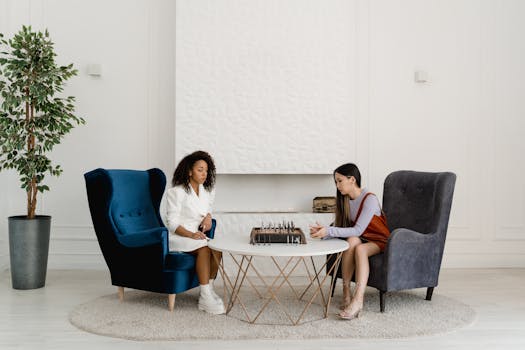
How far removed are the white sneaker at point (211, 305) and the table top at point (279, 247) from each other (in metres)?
0.40

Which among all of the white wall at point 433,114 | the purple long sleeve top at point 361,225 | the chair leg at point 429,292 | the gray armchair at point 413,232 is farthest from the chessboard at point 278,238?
the white wall at point 433,114

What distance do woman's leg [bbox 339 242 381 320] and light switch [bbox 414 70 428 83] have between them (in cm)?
228

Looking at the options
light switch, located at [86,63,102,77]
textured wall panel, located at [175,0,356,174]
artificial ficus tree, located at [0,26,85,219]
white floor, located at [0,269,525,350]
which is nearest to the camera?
white floor, located at [0,269,525,350]

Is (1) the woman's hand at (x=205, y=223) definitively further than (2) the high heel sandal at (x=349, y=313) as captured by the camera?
Yes

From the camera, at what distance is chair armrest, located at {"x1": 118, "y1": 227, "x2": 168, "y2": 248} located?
3211 millimetres

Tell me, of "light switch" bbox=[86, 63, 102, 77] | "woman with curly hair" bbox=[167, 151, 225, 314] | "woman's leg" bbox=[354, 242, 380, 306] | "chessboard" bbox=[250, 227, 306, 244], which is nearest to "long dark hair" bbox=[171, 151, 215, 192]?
"woman with curly hair" bbox=[167, 151, 225, 314]

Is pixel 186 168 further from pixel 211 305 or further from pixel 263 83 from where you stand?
pixel 263 83

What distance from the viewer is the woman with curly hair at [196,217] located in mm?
3207

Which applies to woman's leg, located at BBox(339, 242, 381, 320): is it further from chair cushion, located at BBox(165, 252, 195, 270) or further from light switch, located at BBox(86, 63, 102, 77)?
light switch, located at BBox(86, 63, 102, 77)

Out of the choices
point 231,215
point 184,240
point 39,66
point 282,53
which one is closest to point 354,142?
point 282,53

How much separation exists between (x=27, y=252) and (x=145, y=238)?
1.30m

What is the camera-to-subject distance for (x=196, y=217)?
11.3ft

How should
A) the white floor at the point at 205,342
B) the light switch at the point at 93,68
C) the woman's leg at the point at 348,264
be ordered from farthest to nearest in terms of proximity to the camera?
the light switch at the point at 93,68
the woman's leg at the point at 348,264
the white floor at the point at 205,342

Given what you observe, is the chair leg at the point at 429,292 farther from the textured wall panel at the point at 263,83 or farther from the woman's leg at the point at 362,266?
the textured wall panel at the point at 263,83
